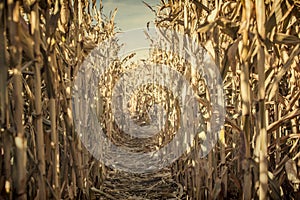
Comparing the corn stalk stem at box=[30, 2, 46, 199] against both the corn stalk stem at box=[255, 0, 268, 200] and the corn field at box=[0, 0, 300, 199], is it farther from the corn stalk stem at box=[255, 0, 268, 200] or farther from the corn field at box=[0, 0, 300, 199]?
the corn stalk stem at box=[255, 0, 268, 200]

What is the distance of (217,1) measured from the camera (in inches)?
97.0

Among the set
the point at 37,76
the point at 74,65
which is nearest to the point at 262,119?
the point at 37,76

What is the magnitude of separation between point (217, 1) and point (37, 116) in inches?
51.5

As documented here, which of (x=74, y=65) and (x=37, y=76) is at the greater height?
(x=74, y=65)

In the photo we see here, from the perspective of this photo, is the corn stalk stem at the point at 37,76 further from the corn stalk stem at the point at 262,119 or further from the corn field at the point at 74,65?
the corn stalk stem at the point at 262,119

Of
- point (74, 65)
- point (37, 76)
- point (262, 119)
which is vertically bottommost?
point (262, 119)

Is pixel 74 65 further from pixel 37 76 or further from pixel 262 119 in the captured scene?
pixel 262 119

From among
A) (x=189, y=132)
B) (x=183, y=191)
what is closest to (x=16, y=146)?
(x=189, y=132)

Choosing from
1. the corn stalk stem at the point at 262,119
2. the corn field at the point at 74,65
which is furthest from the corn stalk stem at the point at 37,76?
the corn stalk stem at the point at 262,119

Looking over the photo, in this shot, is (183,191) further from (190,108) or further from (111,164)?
(111,164)

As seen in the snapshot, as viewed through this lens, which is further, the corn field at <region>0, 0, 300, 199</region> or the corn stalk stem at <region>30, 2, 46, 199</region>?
the corn stalk stem at <region>30, 2, 46, 199</region>

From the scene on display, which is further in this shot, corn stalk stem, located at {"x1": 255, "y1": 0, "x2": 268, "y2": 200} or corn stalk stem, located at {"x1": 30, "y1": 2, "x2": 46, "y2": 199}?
corn stalk stem, located at {"x1": 30, "y1": 2, "x2": 46, "y2": 199}

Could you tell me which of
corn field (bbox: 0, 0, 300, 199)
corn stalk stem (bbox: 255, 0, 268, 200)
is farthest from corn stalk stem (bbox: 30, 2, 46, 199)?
corn stalk stem (bbox: 255, 0, 268, 200)

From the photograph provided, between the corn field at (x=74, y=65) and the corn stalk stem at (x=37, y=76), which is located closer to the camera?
the corn field at (x=74, y=65)
